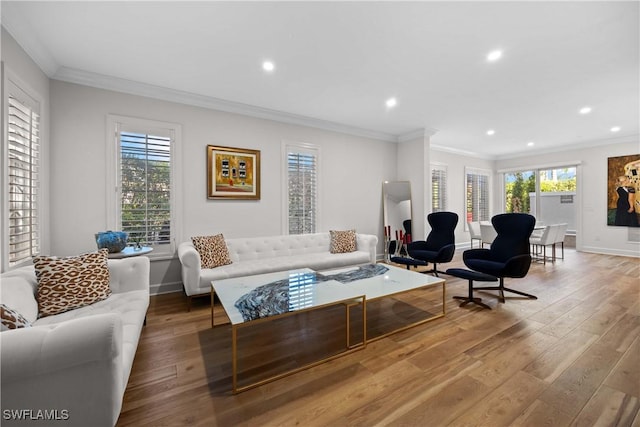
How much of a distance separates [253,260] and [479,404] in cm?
304

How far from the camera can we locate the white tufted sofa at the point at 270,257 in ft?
10.0

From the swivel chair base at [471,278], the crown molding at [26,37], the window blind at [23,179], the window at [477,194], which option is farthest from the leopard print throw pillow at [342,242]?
the window at [477,194]

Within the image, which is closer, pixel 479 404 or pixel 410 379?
pixel 479 404

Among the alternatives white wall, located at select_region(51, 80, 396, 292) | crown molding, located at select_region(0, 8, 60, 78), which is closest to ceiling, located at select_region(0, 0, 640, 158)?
crown molding, located at select_region(0, 8, 60, 78)

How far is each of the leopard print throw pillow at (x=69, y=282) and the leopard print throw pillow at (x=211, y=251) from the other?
1.21 metres

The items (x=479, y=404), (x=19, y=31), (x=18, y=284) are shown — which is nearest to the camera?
(x=479, y=404)

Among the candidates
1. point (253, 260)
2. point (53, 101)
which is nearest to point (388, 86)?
point (253, 260)

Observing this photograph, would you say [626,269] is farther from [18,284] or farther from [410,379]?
[18,284]

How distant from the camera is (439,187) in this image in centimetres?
702

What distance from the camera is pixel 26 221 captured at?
247cm

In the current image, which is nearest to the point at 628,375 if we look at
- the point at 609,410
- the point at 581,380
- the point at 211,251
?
the point at 581,380

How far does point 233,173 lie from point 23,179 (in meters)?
2.18

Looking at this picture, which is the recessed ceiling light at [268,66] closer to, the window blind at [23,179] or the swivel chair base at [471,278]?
the window blind at [23,179]

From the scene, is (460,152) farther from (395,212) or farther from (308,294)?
(308,294)
